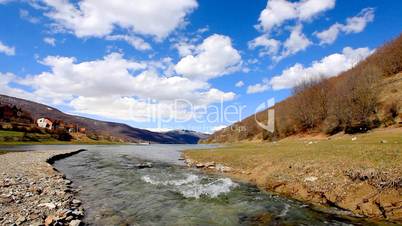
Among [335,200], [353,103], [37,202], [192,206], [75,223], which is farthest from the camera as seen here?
[353,103]

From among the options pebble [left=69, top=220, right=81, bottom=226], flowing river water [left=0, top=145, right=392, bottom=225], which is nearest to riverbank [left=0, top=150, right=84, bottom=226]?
pebble [left=69, top=220, right=81, bottom=226]

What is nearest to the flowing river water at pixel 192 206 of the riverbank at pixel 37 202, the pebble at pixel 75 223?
the pebble at pixel 75 223

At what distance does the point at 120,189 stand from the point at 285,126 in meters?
102

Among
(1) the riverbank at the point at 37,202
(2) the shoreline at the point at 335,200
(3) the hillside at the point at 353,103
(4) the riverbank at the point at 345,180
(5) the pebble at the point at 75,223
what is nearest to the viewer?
(5) the pebble at the point at 75,223

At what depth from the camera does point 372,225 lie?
51.0 feet

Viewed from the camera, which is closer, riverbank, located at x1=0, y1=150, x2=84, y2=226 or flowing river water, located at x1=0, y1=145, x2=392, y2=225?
riverbank, located at x1=0, y1=150, x2=84, y2=226

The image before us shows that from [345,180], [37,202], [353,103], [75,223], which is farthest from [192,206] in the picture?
[353,103]

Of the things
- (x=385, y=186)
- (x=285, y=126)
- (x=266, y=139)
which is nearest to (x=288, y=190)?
(x=385, y=186)

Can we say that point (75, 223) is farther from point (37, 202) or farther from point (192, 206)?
point (192, 206)

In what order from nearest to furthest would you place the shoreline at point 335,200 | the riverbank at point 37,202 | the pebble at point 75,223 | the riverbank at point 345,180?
the pebble at point 75,223 → the riverbank at point 37,202 → the shoreline at point 335,200 → the riverbank at point 345,180

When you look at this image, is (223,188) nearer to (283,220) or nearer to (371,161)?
(283,220)

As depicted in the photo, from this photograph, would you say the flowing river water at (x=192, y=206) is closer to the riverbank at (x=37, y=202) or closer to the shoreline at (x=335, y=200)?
the shoreline at (x=335, y=200)

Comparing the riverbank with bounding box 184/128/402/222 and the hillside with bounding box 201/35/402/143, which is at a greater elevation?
the hillside with bounding box 201/35/402/143

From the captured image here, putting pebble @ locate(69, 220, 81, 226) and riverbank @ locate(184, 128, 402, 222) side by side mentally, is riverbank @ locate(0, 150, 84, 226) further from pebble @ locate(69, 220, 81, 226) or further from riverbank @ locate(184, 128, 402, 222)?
riverbank @ locate(184, 128, 402, 222)
